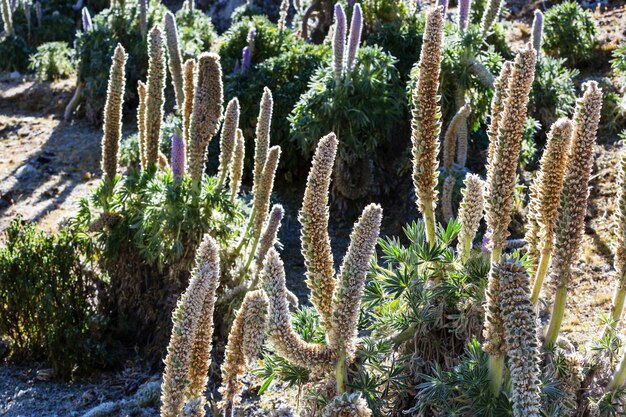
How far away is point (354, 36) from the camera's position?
7.89 metres

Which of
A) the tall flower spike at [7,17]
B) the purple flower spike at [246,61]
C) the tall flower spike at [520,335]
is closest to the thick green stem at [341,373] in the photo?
the tall flower spike at [520,335]

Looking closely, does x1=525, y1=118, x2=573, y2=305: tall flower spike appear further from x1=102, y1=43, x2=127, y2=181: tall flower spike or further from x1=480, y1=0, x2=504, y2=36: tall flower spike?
x1=480, y1=0, x2=504, y2=36: tall flower spike

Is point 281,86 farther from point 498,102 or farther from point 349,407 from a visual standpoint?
point 349,407

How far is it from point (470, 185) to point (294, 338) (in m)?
1.10

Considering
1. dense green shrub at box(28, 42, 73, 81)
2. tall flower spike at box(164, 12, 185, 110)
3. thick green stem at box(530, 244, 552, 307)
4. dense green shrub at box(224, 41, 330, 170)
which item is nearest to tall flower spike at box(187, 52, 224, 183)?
tall flower spike at box(164, 12, 185, 110)

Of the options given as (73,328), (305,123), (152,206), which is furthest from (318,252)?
(305,123)

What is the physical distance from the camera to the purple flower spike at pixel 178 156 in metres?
6.03

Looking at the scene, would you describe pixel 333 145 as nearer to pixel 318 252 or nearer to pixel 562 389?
pixel 318 252

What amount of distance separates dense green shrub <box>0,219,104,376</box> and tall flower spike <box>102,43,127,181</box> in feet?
1.92

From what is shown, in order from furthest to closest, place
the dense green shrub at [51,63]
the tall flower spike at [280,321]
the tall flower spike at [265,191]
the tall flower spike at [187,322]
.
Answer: the dense green shrub at [51,63] < the tall flower spike at [265,191] < the tall flower spike at [280,321] < the tall flower spike at [187,322]

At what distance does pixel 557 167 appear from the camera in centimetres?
339

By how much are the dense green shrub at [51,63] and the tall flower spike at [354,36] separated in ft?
22.0

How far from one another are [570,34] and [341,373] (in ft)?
26.2

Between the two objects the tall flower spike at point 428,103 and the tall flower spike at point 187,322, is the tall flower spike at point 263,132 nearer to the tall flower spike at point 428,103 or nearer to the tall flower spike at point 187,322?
the tall flower spike at point 428,103
